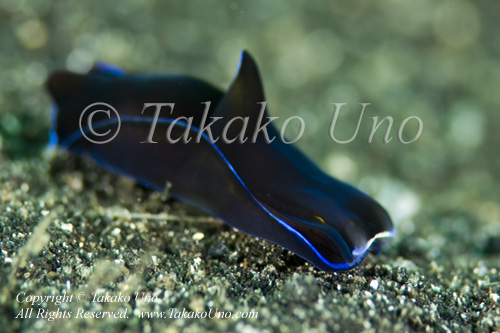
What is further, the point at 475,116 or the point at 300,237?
the point at 475,116

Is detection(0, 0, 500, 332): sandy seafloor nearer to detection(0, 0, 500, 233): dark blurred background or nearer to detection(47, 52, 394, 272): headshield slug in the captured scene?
detection(0, 0, 500, 233): dark blurred background

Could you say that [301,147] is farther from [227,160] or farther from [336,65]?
[227,160]

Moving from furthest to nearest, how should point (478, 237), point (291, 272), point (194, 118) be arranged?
1. point (478, 237)
2. point (194, 118)
3. point (291, 272)

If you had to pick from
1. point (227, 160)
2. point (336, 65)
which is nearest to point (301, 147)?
point (336, 65)

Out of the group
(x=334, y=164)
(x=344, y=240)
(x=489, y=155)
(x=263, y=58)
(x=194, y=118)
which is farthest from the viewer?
(x=263, y=58)

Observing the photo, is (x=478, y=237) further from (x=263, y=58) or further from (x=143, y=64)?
(x=143, y=64)

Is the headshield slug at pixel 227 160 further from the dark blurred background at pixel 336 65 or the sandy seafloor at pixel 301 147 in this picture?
the dark blurred background at pixel 336 65

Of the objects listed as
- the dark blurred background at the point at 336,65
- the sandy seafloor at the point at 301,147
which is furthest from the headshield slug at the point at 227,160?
the dark blurred background at the point at 336,65

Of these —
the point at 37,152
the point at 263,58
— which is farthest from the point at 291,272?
the point at 263,58
